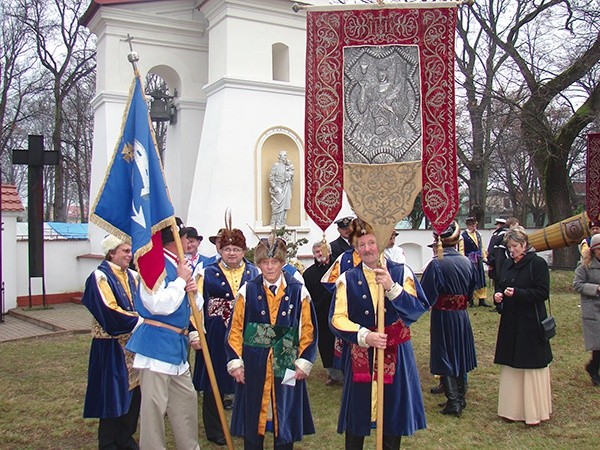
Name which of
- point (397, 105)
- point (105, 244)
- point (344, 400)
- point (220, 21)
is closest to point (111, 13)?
point (220, 21)

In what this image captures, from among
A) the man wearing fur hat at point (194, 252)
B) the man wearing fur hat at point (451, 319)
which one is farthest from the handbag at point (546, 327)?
the man wearing fur hat at point (194, 252)

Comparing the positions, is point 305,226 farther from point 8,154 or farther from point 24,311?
point 8,154

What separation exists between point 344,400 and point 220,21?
465 inches

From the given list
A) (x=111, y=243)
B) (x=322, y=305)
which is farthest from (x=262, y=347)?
(x=322, y=305)

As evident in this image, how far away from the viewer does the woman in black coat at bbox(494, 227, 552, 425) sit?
578 cm

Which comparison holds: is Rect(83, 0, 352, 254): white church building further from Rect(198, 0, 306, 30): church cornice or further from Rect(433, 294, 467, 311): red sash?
Rect(433, 294, 467, 311): red sash

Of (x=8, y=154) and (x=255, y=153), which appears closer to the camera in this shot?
(x=255, y=153)

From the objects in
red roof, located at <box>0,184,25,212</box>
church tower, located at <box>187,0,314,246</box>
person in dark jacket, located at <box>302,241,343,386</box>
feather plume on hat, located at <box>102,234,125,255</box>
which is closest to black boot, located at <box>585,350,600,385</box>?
person in dark jacket, located at <box>302,241,343,386</box>

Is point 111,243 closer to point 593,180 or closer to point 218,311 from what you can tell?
point 218,311

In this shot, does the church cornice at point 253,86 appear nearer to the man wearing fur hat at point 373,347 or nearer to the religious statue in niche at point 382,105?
the religious statue in niche at point 382,105

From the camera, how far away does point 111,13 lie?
48.2ft

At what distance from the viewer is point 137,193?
180 inches

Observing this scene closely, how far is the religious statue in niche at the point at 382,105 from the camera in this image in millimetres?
4578

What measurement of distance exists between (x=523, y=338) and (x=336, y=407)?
2.05 metres
